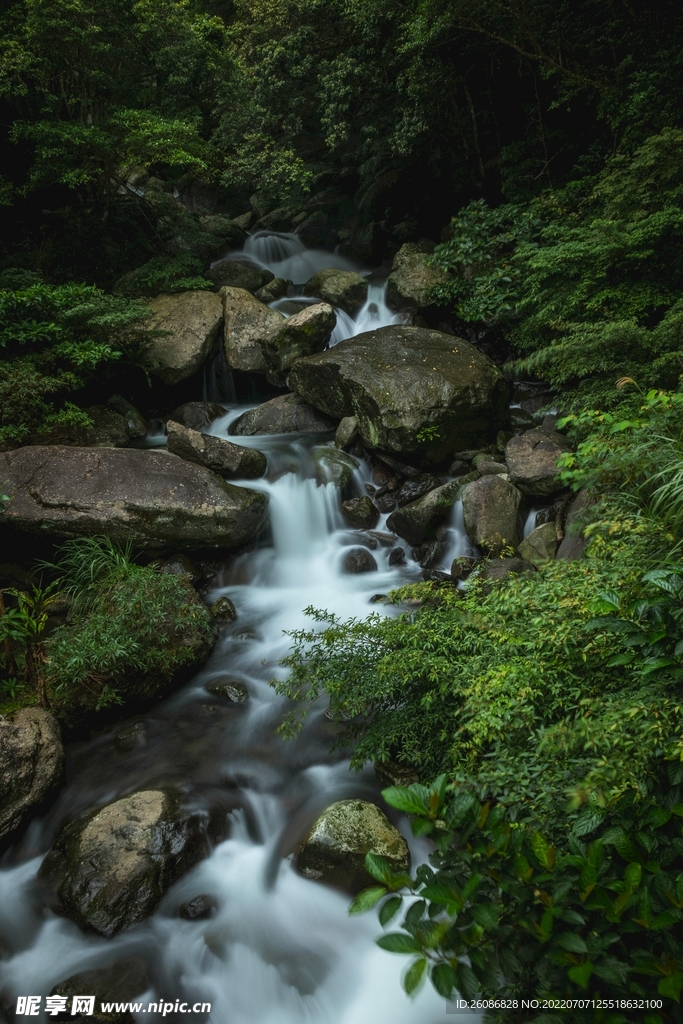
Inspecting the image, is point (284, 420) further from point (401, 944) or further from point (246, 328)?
point (401, 944)

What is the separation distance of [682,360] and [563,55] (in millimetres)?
6543

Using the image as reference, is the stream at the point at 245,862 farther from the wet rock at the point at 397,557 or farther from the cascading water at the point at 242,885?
the wet rock at the point at 397,557

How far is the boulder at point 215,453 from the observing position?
779cm

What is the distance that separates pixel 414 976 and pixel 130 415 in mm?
8992

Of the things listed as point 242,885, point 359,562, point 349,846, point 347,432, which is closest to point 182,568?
point 359,562

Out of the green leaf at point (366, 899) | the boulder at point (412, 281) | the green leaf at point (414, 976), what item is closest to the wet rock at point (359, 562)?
the green leaf at point (366, 899)

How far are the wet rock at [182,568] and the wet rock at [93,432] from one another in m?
2.45

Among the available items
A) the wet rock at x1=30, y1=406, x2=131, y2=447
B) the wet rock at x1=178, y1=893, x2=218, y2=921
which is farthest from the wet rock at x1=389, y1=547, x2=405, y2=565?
the wet rock at x1=30, y1=406, x2=131, y2=447

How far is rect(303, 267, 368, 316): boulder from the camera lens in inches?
464

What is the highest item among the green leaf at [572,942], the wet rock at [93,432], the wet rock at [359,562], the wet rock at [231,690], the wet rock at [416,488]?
the wet rock at [93,432]

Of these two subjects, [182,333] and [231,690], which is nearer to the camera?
[231,690]

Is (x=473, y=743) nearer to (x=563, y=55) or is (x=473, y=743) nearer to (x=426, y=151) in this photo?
(x=563, y=55)

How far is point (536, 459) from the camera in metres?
6.99

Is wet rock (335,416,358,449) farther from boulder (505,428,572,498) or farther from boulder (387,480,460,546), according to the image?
boulder (505,428,572,498)
